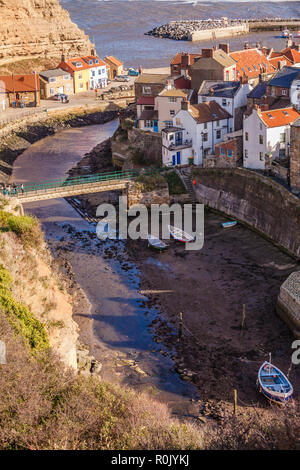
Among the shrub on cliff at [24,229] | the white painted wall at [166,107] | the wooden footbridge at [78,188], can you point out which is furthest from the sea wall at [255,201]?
the shrub on cliff at [24,229]

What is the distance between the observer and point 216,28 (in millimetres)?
151500

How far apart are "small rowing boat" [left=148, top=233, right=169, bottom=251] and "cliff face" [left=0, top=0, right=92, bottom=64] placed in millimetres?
61160

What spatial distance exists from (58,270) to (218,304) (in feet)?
34.3

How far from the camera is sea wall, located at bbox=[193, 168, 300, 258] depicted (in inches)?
1706

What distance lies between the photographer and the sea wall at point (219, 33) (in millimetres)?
146125

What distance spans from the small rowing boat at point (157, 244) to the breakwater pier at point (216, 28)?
109m

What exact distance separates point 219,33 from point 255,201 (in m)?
113

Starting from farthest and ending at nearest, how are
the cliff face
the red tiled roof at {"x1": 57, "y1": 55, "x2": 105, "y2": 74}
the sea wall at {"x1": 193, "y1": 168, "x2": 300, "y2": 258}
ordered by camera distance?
the cliff face < the red tiled roof at {"x1": 57, "y1": 55, "x2": 105, "y2": 74} < the sea wall at {"x1": 193, "y1": 168, "x2": 300, "y2": 258}

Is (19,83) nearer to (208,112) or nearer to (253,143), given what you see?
(208,112)

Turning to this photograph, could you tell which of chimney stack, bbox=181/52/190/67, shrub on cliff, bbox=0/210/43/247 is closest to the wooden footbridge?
shrub on cliff, bbox=0/210/43/247

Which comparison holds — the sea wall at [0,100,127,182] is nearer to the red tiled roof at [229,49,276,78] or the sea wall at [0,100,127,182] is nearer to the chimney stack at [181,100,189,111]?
the chimney stack at [181,100,189,111]

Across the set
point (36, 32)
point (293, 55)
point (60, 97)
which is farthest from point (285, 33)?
point (293, 55)

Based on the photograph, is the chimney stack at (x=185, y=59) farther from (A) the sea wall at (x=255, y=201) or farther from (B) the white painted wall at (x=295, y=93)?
(A) the sea wall at (x=255, y=201)
